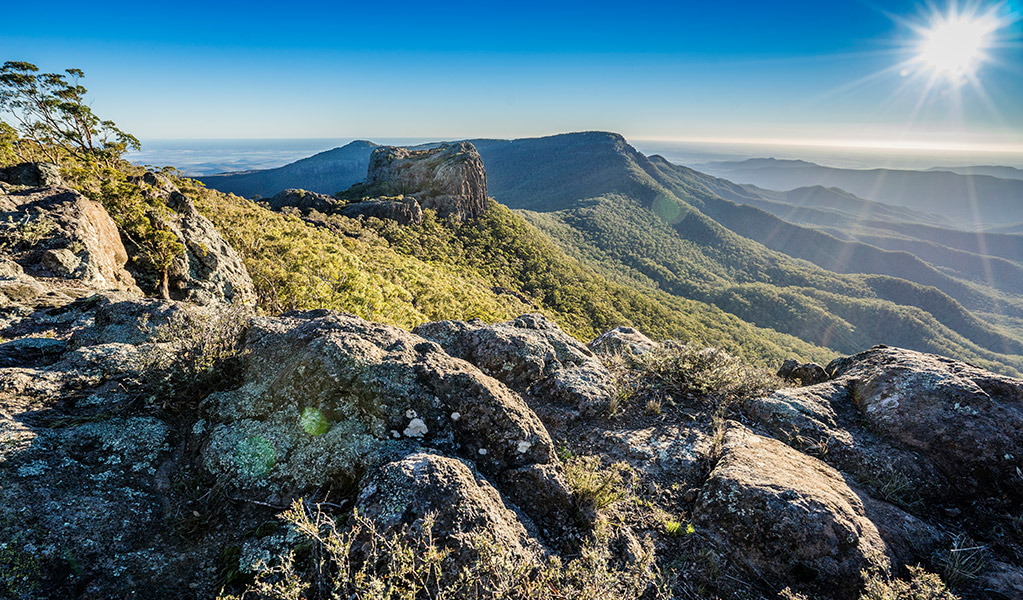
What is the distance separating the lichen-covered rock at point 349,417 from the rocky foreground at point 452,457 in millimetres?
22

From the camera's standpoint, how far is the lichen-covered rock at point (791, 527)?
3.67 meters

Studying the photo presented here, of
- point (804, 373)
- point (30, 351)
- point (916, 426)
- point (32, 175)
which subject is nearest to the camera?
point (30, 351)

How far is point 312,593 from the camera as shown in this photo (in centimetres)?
258

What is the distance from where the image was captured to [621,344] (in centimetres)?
866

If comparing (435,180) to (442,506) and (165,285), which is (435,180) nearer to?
(165,285)

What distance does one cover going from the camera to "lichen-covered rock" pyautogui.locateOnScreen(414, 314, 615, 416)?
6027 mm

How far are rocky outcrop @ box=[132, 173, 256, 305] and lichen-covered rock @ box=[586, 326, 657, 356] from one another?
26.8 feet

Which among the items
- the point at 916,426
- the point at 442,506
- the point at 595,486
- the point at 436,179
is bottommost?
the point at 916,426

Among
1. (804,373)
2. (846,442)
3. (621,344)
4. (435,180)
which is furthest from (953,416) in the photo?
(435,180)

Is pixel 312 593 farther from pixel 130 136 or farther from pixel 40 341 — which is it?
pixel 130 136

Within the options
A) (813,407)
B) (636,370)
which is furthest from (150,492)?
(813,407)

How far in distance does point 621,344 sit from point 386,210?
188 feet

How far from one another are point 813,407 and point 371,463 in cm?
662

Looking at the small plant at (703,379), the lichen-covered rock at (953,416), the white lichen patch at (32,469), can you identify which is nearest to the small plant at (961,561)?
the lichen-covered rock at (953,416)
